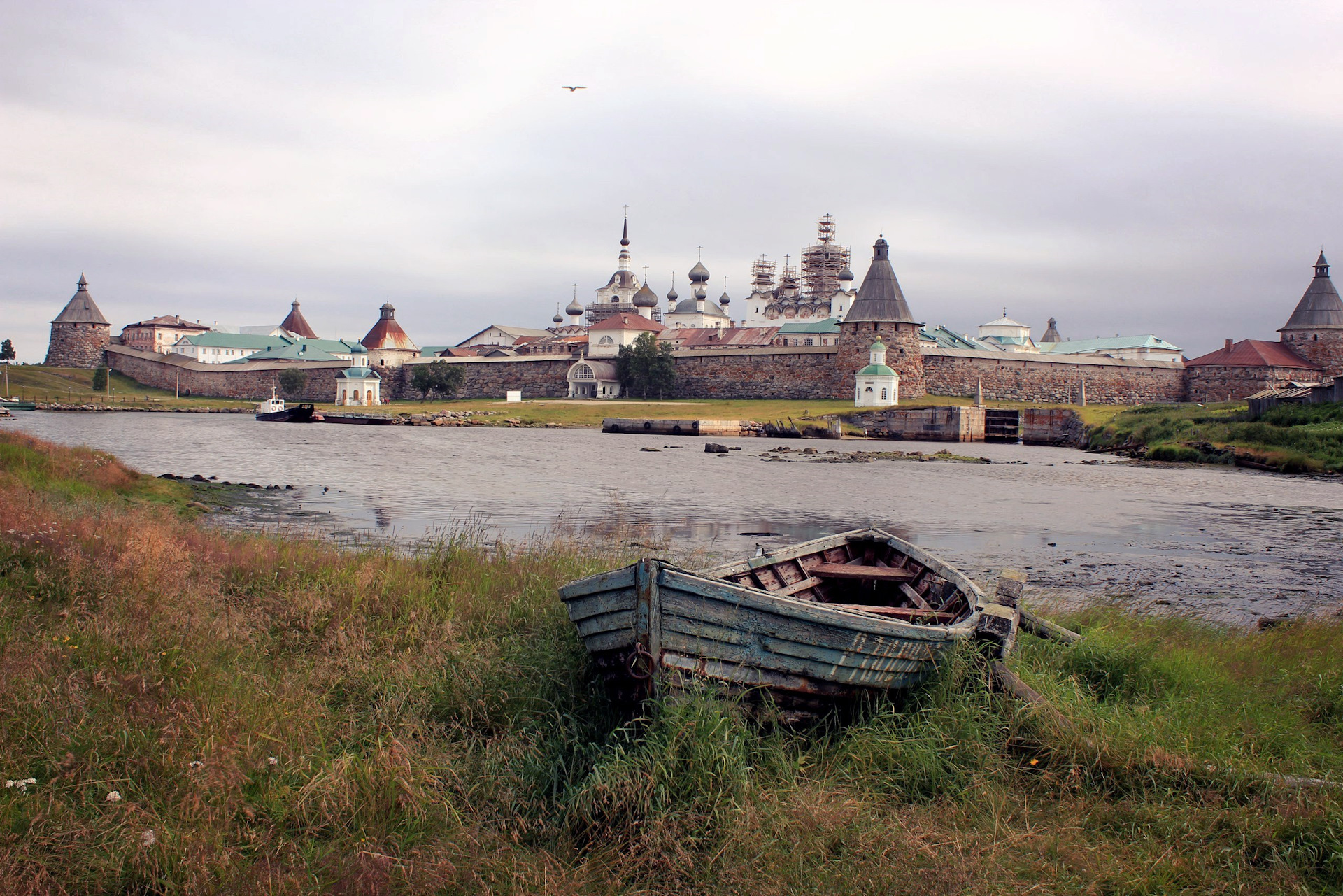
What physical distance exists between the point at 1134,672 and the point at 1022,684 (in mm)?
1122

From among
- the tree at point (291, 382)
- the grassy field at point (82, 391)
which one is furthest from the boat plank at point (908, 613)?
the tree at point (291, 382)

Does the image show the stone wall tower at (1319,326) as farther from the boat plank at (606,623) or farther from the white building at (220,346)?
the white building at (220,346)

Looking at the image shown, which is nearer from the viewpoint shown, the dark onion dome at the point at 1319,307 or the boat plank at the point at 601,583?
the boat plank at the point at 601,583

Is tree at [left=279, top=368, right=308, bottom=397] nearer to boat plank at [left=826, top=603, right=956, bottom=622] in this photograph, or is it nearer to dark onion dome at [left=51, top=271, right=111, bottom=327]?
dark onion dome at [left=51, top=271, right=111, bottom=327]

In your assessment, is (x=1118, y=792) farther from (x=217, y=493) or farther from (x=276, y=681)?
(x=217, y=493)

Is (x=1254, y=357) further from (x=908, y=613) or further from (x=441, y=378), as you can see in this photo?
(x=908, y=613)

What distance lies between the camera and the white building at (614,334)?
77.3m

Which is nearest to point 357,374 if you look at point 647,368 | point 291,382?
point 291,382

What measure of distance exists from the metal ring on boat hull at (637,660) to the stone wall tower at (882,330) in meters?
54.8

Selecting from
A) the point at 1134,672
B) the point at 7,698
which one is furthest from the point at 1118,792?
the point at 7,698

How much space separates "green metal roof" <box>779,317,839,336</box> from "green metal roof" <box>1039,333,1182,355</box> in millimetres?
19229

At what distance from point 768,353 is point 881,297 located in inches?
358

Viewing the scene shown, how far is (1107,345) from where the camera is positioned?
3595 inches

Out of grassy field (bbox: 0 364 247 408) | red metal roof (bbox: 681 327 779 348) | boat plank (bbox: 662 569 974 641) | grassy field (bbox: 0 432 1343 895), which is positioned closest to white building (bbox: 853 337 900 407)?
red metal roof (bbox: 681 327 779 348)
